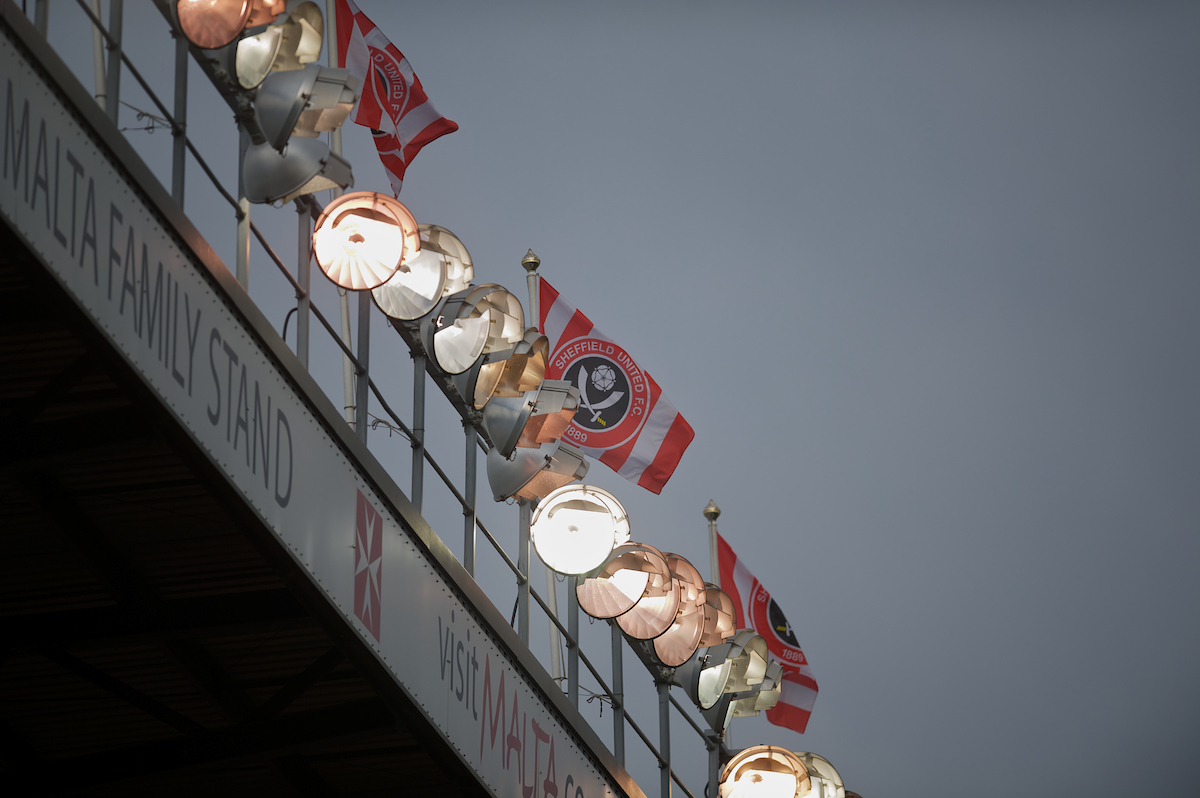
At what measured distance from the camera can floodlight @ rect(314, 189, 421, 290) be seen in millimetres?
9117

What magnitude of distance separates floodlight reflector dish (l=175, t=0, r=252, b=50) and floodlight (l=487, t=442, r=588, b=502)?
3.83m

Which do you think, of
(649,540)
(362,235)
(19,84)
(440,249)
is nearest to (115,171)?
(19,84)

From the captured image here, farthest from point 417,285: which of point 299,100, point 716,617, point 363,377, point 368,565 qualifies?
point 716,617

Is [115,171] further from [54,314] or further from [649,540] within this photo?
[649,540]

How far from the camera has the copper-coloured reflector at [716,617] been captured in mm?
13000

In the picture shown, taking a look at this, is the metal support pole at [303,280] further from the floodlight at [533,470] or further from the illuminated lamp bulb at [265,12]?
the floodlight at [533,470]

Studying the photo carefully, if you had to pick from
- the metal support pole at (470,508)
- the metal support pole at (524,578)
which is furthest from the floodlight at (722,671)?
the metal support pole at (470,508)

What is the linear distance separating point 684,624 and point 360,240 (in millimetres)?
5151

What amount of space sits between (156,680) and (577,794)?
3.27 m

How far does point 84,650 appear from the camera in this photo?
9.23 metres

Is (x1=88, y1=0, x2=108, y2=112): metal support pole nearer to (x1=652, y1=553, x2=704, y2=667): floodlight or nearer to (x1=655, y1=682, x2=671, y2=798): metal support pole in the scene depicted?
(x1=652, y1=553, x2=704, y2=667): floodlight

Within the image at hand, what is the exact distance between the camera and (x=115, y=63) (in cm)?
729

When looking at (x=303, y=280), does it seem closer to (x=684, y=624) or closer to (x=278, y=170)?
(x=278, y=170)

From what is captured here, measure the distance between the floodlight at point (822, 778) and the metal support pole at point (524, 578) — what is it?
5.14 m
